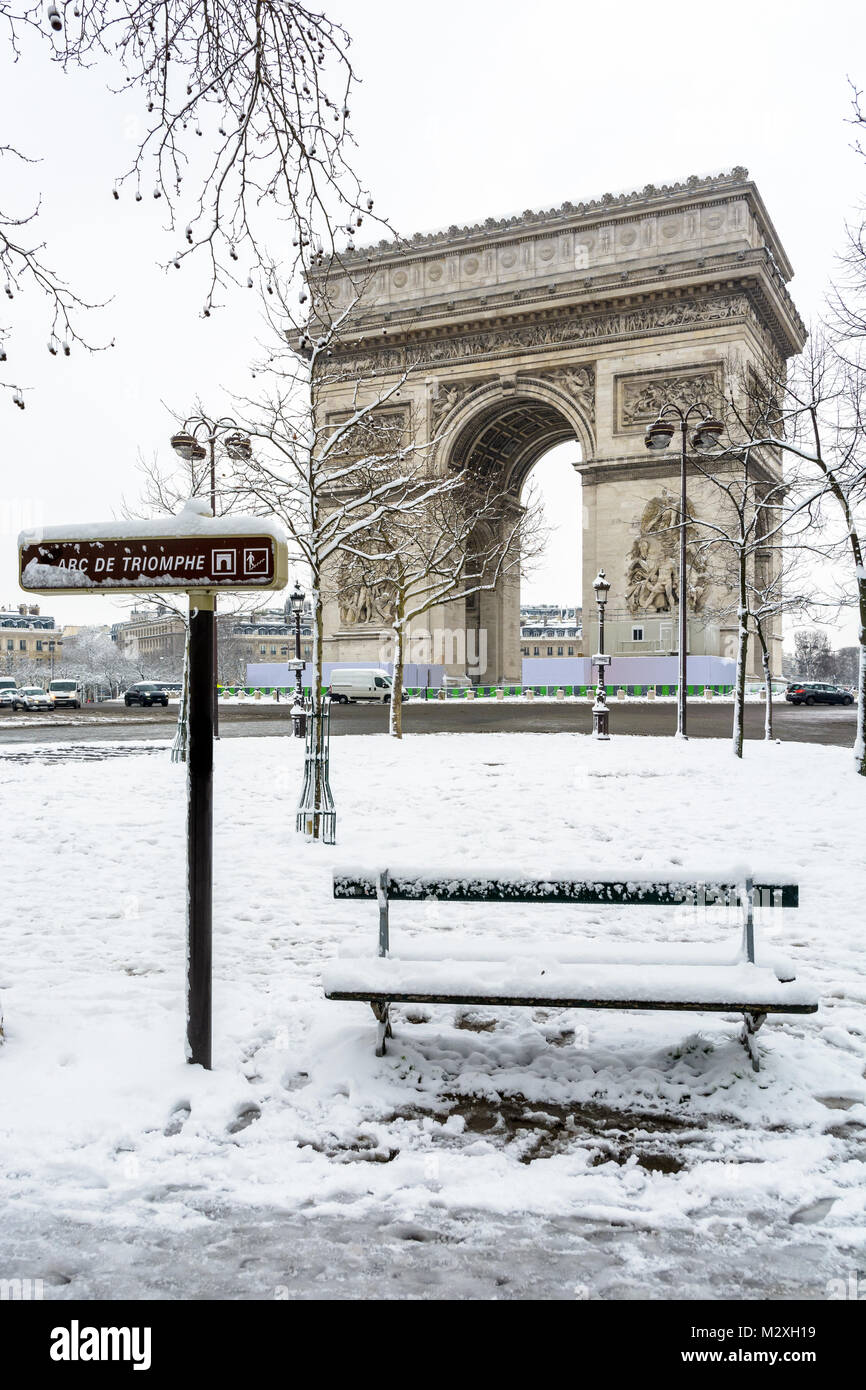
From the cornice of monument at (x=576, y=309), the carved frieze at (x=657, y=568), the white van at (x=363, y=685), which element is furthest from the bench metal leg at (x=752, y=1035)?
the white van at (x=363, y=685)

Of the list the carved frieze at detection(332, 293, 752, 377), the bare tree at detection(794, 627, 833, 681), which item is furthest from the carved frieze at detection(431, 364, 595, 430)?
the bare tree at detection(794, 627, 833, 681)

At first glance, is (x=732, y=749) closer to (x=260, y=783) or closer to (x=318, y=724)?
(x=260, y=783)

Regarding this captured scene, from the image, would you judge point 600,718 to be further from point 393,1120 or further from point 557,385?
point 557,385

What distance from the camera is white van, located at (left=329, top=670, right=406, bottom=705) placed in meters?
40.7

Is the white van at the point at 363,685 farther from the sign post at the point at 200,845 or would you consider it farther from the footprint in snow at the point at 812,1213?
the footprint in snow at the point at 812,1213

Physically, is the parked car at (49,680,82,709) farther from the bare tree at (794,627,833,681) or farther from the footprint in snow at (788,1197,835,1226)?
the bare tree at (794,627,833,681)

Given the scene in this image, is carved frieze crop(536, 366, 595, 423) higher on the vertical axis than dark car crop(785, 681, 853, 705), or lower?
higher

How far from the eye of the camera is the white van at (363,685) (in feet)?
134

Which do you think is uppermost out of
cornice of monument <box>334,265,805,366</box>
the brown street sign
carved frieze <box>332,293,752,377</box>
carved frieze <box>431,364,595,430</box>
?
cornice of monument <box>334,265,805,366</box>

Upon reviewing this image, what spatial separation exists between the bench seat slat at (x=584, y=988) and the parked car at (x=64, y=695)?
4505 cm

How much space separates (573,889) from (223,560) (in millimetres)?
1988

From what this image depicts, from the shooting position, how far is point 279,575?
355 centimetres

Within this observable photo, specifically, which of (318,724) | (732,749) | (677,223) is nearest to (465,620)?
(677,223)

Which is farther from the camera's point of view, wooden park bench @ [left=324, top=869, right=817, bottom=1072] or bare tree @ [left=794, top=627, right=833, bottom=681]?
bare tree @ [left=794, top=627, right=833, bottom=681]
